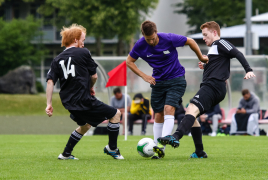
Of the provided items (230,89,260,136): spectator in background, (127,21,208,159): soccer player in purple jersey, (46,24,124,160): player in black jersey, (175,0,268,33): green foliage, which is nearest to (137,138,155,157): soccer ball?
(127,21,208,159): soccer player in purple jersey

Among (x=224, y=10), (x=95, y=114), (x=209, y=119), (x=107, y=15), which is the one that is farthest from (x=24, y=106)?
(x=95, y=114)

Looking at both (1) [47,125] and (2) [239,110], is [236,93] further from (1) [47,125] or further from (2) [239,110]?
(1) [47,125]

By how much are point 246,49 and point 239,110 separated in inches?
149

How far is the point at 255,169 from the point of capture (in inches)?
195

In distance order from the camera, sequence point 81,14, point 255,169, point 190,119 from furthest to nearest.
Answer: point 81,14, point 190,119, point 255,169

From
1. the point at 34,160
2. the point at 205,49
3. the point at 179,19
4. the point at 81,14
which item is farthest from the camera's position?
the point at 179,19

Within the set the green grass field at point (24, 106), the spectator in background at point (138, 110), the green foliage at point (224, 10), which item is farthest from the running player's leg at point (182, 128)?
the green foliage at point (224, 10)

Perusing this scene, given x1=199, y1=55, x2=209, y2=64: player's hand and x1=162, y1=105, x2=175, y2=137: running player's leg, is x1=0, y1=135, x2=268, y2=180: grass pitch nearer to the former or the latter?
x1=162, y1=105, x2=175, y2=137: running player's leg

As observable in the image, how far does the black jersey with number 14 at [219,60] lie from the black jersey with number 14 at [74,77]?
1.52m

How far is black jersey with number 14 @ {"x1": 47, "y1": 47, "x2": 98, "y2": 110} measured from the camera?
5578 millimetres

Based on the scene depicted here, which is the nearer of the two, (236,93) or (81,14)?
(236,93)

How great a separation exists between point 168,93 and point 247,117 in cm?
732

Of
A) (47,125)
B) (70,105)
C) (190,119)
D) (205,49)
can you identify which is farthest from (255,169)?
(205,49)

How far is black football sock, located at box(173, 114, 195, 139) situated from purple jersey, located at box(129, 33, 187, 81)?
900 mm
